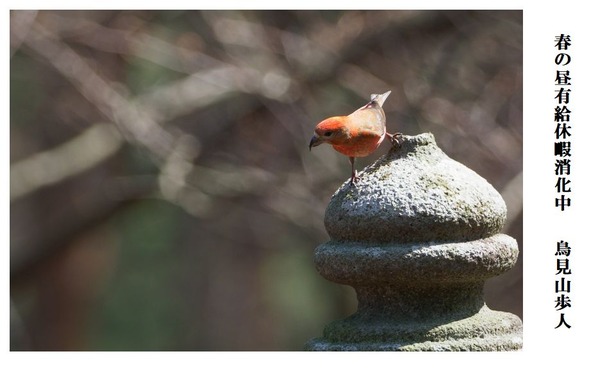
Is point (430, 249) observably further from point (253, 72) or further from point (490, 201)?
point (253, 72)

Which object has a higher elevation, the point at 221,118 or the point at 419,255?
the point at 221,118

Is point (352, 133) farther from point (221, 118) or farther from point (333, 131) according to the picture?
point (221, 118)

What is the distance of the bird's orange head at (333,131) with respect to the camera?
2547 mm

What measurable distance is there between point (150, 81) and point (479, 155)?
4.78 metres

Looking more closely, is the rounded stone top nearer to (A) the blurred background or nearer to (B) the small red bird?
(B) the small red bird

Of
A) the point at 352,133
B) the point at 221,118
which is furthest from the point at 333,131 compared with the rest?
the point at 221,118

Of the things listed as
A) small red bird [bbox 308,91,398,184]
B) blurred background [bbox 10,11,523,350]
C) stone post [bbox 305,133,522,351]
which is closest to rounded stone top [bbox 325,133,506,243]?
stone post [bbox 305,133,522,351]

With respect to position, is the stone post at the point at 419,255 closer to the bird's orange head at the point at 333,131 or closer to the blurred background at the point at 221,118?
the bird's orange head at the point at 333,131

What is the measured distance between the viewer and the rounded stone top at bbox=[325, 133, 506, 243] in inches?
83.4

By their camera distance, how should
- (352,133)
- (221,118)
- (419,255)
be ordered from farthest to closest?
1. (221,118)
2. (352,133)
3. (419,255)

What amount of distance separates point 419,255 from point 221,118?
5403 millimetres

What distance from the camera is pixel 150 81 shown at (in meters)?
9.71

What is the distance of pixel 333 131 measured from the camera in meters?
2.56

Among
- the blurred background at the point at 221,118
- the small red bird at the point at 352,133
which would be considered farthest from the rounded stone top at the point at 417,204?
the blurred background at the point at 221,118
